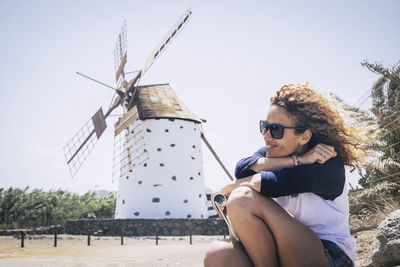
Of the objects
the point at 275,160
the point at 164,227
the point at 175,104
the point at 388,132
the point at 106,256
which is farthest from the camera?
the point at 175,104

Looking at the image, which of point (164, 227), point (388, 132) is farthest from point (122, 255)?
point (164, 227)

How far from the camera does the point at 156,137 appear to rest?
16.5 metres

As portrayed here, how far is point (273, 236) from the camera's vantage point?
1674 mm

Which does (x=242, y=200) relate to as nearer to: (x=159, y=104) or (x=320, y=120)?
(x=320, y=120)

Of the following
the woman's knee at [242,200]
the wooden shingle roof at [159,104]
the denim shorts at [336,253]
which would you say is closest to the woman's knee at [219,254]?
the woman's knee at [242,200]

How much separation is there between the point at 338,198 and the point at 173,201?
48.0ft

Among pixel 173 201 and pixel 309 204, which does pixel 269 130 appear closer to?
pixel 309 204

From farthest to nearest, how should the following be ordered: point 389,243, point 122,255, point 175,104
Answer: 1. point 175,104
2. point 122,255
3. point 389,243

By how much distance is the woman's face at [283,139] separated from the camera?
6.52ft

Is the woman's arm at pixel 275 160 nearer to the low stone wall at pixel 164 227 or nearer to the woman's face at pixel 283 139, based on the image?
the woman's face at pixel 283 139

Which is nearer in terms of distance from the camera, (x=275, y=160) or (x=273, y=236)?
(x=273, y=236)

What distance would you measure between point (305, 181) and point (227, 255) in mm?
533

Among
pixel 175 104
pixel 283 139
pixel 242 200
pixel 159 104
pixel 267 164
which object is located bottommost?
pixel 242 200

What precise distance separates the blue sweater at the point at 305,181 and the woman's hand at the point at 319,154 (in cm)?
3
